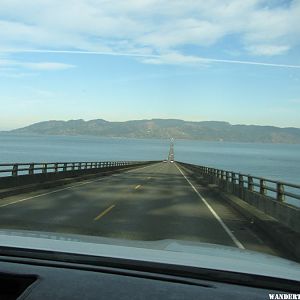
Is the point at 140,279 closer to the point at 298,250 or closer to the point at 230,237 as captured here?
the point at 298,250

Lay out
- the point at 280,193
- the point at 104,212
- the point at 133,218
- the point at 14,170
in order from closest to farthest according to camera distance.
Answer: the point at 280,193
the point at 133,218
the point at 104,212
the point at 14,170

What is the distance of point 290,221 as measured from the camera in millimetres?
12883

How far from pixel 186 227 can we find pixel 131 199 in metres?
8.62

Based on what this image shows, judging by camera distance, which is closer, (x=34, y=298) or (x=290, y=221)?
(x=34, y=298)

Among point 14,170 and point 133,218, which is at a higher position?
point 14,170

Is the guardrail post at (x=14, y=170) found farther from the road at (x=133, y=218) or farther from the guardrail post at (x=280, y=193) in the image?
the guardrail post at (x=280, y=193)

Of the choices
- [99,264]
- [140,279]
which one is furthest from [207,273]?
[99,264]

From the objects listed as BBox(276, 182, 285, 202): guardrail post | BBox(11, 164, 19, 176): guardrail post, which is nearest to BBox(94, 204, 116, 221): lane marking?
BBox(276, 182, 285, 202): guardrail post

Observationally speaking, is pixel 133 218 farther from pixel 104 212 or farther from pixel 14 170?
pixel 14 170

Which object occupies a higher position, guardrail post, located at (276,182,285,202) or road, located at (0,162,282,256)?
guardrail post, located at (276,182,285,202)

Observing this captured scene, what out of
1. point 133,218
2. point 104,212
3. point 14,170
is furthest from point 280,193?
point 14,170

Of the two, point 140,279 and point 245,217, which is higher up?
point 140,279

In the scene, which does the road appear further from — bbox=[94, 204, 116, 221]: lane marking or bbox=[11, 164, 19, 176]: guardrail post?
bbox=[11, 164, 19, 176]: guardrail post

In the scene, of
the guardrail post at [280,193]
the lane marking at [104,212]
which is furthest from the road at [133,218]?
the guardrail post at [280,193]
